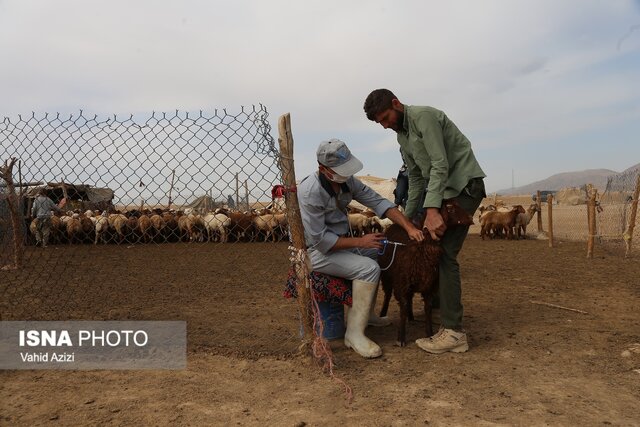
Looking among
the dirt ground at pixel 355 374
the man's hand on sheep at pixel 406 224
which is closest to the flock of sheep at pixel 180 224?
the dirt ground at pixel 355 374

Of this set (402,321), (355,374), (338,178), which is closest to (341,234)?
(338,178)

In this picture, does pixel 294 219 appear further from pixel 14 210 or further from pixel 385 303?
pixel 14 210

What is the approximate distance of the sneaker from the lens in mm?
3625

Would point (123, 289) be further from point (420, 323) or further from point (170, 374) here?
point (420, 323)

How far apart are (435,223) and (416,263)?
372mm

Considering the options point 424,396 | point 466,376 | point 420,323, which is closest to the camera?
point 424,396

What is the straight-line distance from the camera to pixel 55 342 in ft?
13.6

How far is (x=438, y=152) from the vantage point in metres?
3.51

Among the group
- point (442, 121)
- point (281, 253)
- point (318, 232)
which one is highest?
point (442, 121)

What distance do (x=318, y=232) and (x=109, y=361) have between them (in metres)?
1.82

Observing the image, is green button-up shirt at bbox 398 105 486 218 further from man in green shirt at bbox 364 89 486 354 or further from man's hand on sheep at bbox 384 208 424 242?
man's hand on sheep at bbox 384 208 424 242

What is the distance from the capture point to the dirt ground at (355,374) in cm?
270

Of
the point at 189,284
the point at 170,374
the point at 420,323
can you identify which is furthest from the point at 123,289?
the point at 420,323

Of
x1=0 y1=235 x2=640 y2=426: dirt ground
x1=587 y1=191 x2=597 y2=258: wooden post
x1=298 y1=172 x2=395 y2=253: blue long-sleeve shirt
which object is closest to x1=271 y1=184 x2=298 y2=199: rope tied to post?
→ x1=298 y1=172 x2=395 y2=253: blue long-sleeve shirt
